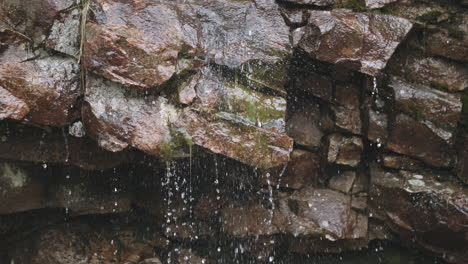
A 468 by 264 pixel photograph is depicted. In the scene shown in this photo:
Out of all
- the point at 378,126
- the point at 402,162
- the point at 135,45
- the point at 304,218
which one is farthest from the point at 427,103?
the point at 135,45

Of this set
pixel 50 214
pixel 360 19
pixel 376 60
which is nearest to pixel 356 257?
A: pixel 376 60

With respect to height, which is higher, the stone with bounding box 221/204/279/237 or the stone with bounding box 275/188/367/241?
the stone with bounding box 275/188/367/241

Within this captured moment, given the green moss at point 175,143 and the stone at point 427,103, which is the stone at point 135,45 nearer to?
the green moss at point 175,143

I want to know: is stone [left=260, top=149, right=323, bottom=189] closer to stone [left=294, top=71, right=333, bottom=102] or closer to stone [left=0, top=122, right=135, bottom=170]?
stone [left=294, top=71, right=333, bottom=102]

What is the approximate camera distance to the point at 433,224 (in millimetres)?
4773

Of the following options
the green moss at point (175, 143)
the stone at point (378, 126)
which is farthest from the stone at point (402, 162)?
the green moss at point (175, 143)

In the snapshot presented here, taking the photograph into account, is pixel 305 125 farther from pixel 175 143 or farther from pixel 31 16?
pixel 31 16

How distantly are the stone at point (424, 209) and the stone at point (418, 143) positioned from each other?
0.22 meters

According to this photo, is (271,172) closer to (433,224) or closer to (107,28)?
(433,224)

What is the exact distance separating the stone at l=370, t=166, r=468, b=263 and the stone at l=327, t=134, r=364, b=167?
355 millimetres

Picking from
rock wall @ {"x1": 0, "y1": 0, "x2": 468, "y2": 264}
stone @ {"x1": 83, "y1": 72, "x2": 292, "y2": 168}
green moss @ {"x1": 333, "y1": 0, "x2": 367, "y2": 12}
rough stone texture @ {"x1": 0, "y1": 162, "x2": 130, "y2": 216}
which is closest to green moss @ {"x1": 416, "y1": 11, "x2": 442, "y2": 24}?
rock wall @ {"x1": 0, "y1": 0, "x2": 468, "y2": 264}

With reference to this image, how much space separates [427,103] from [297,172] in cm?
158

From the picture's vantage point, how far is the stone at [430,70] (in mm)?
4617

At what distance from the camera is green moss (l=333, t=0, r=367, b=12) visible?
4484mm
